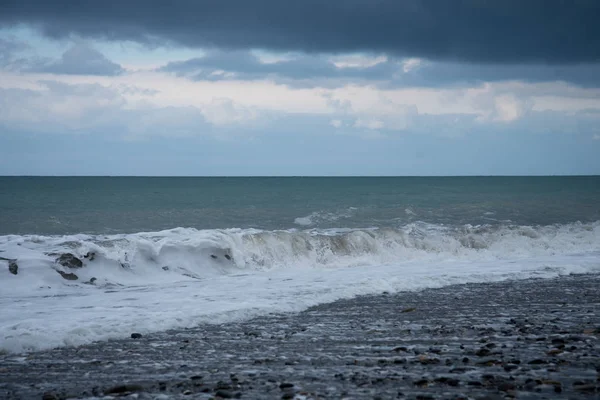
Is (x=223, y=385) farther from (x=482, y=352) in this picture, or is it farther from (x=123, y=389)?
(x=482, y=352)

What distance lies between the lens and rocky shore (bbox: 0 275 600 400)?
547 cm

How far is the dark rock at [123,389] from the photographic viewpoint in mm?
5559

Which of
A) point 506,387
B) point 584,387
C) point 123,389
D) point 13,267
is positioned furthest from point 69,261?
point 584,387

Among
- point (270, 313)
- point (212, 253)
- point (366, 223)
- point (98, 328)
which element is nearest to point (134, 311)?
point (98, 328)

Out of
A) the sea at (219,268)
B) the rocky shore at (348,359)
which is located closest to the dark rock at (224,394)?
the rocky shore at (348,359)

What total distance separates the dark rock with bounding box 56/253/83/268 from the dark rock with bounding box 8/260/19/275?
3.08 feet

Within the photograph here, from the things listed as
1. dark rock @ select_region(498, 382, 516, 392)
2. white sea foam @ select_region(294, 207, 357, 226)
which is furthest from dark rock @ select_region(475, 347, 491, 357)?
white sea foam @ select_region(294, 207, 357, 226)

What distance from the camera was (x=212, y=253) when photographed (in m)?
17.4

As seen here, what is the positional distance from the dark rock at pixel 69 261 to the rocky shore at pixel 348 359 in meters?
6.91

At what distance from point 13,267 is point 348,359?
10.1m

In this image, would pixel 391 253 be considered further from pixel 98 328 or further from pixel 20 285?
pixel 98 328

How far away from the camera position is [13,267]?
13.8 meters

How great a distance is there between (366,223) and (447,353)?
80.3 ft

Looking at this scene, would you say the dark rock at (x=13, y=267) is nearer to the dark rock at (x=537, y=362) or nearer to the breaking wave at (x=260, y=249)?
the breaking wave at (x=260, y=249)
